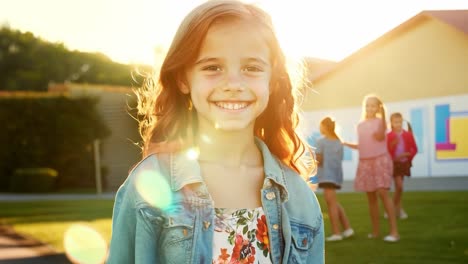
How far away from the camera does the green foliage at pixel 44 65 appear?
51312 mm

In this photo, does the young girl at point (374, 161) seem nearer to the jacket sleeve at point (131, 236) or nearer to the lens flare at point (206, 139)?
the lens flare at point (206, 139)

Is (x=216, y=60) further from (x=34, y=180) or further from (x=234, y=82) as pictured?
(x=34, y=180)

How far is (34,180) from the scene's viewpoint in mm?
22047

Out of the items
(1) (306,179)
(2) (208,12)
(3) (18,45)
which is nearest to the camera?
(2) (208,12)

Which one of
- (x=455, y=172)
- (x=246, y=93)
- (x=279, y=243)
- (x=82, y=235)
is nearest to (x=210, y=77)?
(x=246, y=93)

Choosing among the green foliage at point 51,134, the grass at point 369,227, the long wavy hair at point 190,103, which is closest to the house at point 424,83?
the grass at point 369,227

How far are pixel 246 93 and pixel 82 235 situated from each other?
7834 millimetres

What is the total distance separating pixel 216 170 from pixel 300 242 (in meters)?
0.39

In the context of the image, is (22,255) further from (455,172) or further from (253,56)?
(455,172)

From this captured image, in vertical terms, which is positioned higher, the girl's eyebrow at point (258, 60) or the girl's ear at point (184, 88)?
the girl's eyebrow at point (258, 60)

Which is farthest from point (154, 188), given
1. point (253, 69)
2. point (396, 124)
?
point (396, 124)

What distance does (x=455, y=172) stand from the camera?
19484 mm

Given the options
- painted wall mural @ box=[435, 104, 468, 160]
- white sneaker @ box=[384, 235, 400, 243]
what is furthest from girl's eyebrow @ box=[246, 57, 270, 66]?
painted wall mural @ box=[435, 104, 468, 160]

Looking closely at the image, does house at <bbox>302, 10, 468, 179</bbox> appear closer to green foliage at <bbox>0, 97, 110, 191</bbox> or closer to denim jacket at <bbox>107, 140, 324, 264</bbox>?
green foliage at <bbox>0, 97, 110, 191</bbox>
